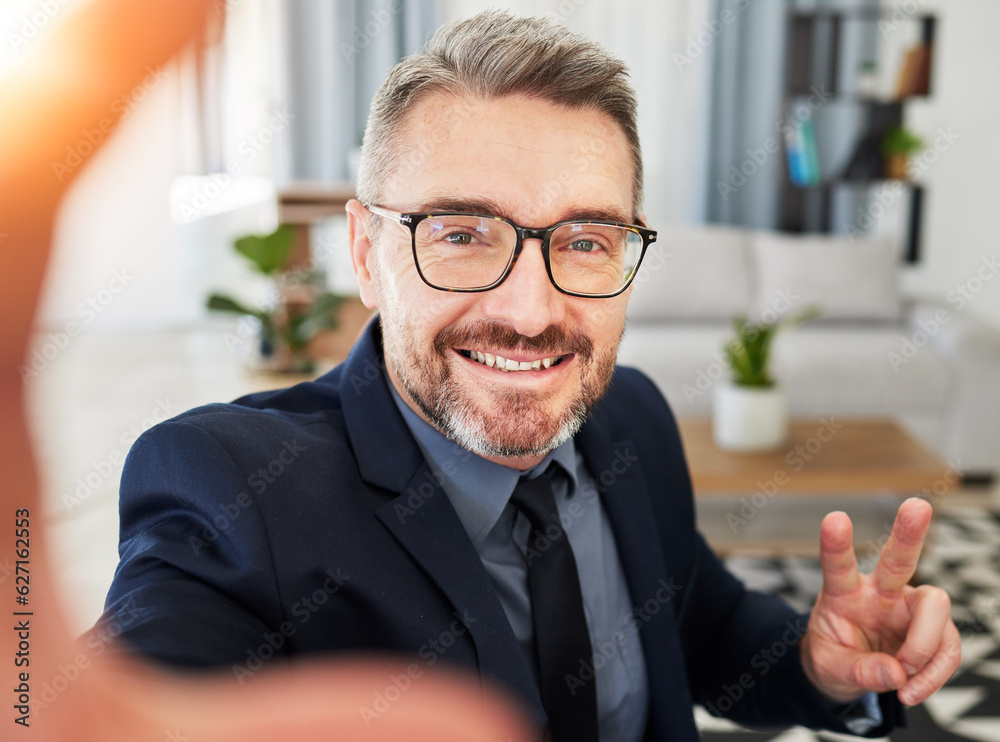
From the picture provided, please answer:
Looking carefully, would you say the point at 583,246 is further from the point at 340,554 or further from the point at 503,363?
the point at 340,554

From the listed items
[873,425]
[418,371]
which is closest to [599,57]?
[418,371]

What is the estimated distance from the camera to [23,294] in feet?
0.57

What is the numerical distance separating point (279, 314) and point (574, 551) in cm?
182

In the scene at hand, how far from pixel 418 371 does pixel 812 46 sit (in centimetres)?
416

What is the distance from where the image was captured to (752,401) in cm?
232

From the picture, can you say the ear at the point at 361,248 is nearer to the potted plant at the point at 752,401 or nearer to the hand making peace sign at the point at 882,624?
the hand making peace sign at the point at 882,624

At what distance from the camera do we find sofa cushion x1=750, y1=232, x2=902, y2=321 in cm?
363

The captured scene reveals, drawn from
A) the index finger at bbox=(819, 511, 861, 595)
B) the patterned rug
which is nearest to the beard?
the index finger at bbox=(819, 511, 861, 595)

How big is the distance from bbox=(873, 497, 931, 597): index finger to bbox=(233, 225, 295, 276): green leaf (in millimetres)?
2036

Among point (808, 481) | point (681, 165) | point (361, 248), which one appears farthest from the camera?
point (681, 165)

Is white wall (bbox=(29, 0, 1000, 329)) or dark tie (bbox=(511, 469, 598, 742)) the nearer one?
dark tie (bbox=(511, 469, 598, 742))

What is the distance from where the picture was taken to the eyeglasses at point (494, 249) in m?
0.74

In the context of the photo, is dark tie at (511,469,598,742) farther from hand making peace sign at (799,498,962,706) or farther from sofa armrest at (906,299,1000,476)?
sofa armrest at (906,299,1000,476)

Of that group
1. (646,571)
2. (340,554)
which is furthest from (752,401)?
(340,554)
